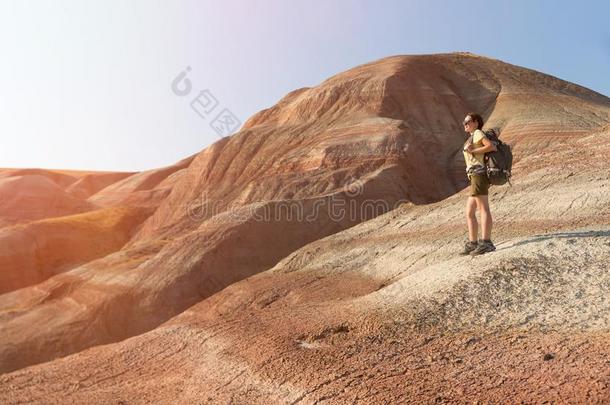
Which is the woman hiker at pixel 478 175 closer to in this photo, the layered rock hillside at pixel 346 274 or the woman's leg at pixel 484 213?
the woman's leg at pixel 484 213

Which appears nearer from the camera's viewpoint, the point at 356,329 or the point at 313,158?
the point at 356,329

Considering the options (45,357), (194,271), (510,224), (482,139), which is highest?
(482,139)

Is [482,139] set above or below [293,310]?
above

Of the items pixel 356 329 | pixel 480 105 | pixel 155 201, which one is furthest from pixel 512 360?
pixel 155 201

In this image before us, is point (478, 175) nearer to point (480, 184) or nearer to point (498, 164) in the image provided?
point (480, 184)

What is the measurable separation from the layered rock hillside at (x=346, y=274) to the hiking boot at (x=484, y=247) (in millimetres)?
254

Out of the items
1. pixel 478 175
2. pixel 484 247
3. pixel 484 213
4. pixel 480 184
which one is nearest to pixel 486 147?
pixel 478 175

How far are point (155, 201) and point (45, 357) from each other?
88.6 feet

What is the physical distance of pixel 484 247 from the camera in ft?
28.1

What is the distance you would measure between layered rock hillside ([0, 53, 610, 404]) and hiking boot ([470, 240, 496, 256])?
0.83 feet

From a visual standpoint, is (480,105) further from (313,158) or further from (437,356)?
(437,356)

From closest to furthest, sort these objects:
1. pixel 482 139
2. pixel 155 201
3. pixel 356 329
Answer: pixel 356 329
pixel 482 139
pixel 155 201

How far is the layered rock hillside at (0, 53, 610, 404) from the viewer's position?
6.02 m

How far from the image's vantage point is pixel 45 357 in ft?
53.7
